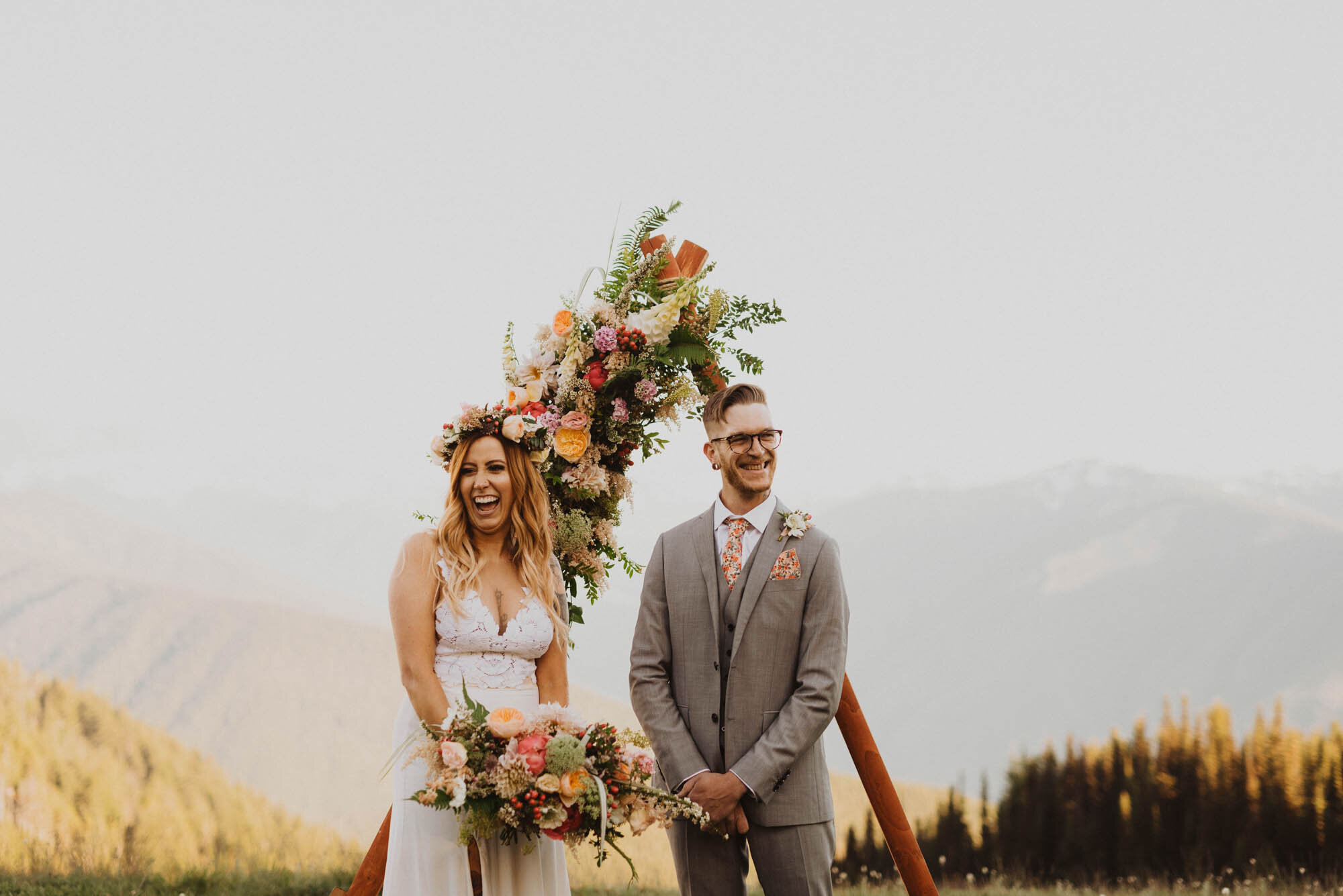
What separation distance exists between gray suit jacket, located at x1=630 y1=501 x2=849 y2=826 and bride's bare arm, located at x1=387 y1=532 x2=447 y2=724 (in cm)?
77

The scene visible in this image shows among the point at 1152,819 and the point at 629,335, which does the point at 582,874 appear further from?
the point at 629,335

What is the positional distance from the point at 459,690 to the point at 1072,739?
714 centimetres

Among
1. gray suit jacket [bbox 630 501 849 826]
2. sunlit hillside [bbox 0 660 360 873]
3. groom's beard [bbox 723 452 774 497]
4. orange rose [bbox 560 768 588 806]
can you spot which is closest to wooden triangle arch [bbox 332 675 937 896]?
gray suit jacket [bbox 630 501 849 826]

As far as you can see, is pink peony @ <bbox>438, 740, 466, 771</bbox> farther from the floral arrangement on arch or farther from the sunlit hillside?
the sunlit hillside

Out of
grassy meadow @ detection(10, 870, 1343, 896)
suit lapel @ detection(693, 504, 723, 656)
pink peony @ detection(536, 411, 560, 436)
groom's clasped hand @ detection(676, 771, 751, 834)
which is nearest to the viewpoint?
groom's clasped hand @ detection(676, 771, 751, 834)

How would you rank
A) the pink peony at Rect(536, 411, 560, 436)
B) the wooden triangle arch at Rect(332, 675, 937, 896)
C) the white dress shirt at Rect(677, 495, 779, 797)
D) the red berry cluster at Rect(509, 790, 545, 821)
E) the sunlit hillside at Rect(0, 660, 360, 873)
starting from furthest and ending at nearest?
the sunlit hillside at Rect(0, 660, 360, 873) < the pink peony at Rect(536, 411, 560, 436) < the wooden triangle arch at Rect(332, 675, 937, 896) < the white dress shirt at Rect(677, 495, 779, 797) < the red berry cluster at Rect(509, 790, 545, 821)

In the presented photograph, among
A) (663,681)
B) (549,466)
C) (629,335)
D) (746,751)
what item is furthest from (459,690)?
(629,335)

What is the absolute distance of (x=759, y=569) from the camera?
4.19 m

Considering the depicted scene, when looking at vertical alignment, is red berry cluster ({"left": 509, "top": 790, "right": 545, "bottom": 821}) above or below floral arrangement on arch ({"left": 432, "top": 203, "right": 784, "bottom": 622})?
below

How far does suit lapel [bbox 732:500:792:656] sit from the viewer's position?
13.5 ft

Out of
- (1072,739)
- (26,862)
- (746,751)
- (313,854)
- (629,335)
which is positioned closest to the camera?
(746,751)

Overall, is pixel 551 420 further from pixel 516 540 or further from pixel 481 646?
pixel 481 646

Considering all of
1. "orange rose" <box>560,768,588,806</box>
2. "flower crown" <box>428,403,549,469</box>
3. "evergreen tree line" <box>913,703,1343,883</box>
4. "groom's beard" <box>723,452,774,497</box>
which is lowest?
"evergreen tree line" <box>913,703,1343,883</box>

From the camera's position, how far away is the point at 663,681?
4184mm
